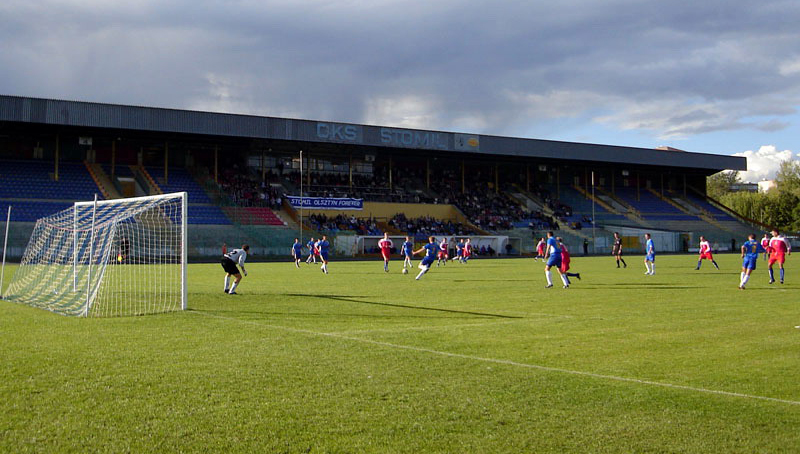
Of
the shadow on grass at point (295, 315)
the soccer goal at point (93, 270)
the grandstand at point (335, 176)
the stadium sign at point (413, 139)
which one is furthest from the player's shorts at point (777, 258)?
the stadium sign at point (413, 139)

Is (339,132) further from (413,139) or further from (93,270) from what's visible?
(93,270)

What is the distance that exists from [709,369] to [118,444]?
6445mm

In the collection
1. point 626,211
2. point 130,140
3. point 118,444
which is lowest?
point 118,444

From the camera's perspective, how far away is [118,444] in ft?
17.5

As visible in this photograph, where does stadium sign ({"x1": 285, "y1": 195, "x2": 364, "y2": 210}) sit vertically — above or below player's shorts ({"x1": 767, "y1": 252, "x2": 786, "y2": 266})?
above

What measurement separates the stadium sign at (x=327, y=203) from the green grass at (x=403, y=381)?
39.5m

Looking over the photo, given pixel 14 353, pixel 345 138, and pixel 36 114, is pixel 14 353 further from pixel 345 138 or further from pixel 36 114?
pixel 345 138

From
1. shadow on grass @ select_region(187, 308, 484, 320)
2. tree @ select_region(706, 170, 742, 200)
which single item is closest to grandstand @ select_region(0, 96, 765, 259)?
shadow on grass @ select_region(187, 308, 484, 320)

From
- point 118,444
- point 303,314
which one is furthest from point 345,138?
point 118,444

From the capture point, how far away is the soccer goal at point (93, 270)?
50.5 ft

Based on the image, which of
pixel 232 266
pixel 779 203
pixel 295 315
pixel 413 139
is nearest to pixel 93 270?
pixel 232 266

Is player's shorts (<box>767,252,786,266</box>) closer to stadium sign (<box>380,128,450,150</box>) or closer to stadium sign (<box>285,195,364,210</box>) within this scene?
stadium sign (<box>285,195,364,210</box>)

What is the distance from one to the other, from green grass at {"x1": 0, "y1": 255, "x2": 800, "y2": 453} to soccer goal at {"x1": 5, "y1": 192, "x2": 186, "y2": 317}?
152 centimetres

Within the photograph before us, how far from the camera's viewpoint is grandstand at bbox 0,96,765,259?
166 ft
